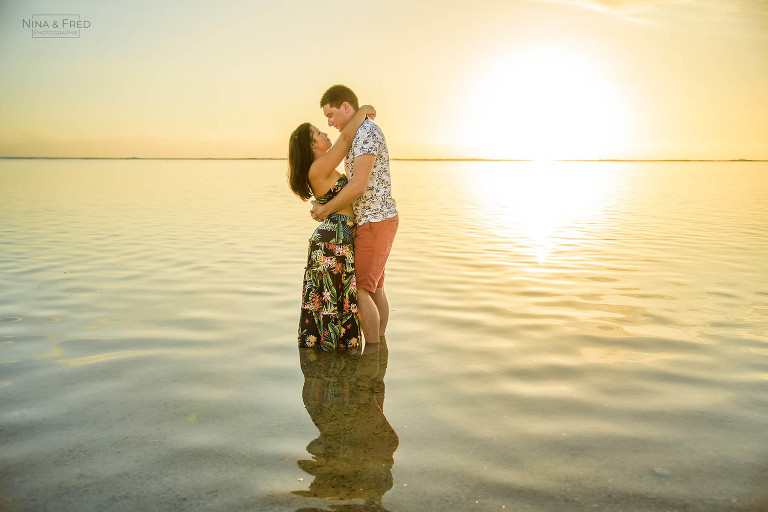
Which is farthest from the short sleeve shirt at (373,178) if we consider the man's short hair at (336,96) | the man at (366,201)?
the man's short hair at (336,96)

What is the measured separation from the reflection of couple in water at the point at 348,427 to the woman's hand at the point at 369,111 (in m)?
1.80

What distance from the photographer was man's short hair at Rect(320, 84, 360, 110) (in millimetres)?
4637

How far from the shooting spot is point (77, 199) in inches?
840

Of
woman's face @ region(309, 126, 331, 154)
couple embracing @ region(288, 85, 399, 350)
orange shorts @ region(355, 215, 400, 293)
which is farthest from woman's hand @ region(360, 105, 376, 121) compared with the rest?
orange shorts @ region(355, 215, 400, 293)

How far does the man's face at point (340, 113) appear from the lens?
4.64m

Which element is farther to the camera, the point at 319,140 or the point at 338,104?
the point at 319,140

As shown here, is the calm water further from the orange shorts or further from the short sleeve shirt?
the short sleeve shirt

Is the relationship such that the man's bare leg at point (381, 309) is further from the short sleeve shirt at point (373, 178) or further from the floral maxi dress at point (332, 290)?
the short sleeve shirt at point (373, 178)

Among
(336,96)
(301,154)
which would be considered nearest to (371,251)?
(301,154)

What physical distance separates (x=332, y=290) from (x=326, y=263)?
0.70 ft

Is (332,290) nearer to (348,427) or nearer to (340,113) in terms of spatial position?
(340,113)

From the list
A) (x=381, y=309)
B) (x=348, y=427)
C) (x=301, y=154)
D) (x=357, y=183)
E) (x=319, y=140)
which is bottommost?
(x=348, y=427)

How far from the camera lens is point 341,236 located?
191 inches

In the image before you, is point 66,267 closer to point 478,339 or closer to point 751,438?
point 478,339
